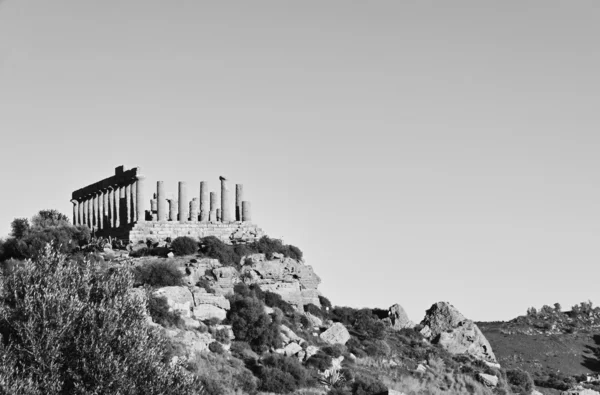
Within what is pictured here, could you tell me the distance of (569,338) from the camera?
97.2 meters

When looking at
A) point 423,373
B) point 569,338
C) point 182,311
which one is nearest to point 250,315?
point 182,311

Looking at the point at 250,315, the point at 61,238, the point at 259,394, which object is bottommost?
the point at 259,394

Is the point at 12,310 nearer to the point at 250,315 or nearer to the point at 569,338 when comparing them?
the point at 250,315

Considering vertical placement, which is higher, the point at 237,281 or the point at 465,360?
the point at 237,281

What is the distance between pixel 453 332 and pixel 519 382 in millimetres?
5973

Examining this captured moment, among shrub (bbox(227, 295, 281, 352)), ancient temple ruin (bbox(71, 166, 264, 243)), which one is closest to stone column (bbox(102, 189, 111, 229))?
ancient temple ruin (bbox(71, 166, 264, 243))

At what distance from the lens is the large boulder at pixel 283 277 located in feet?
234

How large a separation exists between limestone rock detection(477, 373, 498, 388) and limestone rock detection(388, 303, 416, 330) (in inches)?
373

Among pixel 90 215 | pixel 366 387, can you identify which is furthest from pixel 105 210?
pixel 366 387

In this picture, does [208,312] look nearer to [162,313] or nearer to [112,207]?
[162,313]

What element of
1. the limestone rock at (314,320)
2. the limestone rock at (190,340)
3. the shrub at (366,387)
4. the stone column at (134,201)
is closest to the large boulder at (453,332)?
the limestone rock at (314,320)

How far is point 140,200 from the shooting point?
246 feet

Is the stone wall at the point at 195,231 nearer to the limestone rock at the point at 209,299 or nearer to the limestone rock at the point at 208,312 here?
the limestone rock at the point at 209,299

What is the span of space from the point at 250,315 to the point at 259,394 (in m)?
6.30
